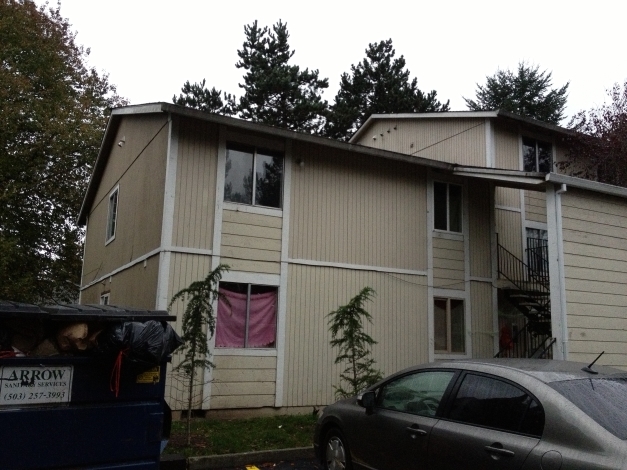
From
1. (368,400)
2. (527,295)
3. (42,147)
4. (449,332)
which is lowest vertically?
(368,400)

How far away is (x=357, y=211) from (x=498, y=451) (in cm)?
875

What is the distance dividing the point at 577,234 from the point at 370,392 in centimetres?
725

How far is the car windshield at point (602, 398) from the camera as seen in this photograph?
3.81 m

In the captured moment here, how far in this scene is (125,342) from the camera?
4445 millimetres

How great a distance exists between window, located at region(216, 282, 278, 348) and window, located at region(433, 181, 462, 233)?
A: 4.81 m

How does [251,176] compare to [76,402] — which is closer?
[76,402]

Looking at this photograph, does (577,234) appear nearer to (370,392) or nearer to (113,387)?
(370,392)

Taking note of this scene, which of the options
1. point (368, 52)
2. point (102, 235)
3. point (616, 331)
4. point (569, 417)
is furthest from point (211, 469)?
point (368, 52)

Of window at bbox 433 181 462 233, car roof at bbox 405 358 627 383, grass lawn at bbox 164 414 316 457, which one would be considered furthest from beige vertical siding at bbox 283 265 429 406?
car roof at bbox 405 358 627 383

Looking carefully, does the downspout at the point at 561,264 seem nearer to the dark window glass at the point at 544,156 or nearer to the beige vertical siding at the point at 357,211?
the beige vertical siding at the point at 357,211

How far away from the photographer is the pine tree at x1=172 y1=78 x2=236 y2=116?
33.2m

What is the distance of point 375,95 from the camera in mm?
35406

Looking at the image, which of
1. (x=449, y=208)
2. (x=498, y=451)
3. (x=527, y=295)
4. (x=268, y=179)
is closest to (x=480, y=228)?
(x=449, y=208)

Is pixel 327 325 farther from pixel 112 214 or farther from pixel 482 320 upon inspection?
pixel 112 214
